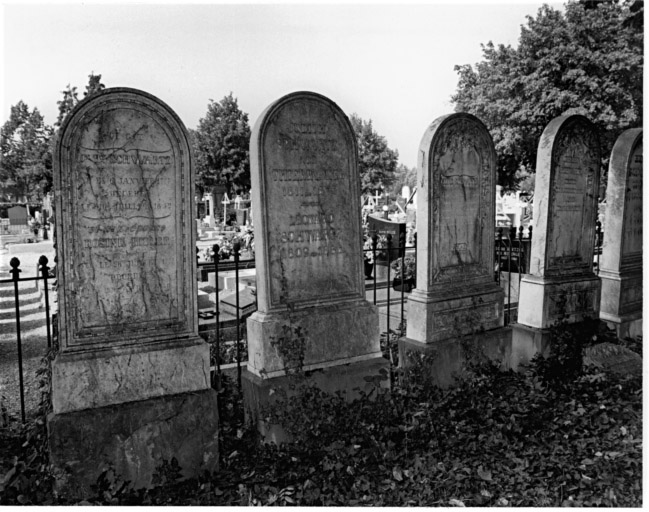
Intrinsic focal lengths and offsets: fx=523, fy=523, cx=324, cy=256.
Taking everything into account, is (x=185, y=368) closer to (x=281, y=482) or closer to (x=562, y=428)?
(x=281, y=482)

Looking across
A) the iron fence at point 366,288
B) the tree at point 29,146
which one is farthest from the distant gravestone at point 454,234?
the tree at point 29,146

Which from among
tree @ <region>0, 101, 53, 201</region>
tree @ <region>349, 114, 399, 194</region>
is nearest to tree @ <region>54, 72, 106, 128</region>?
tree @ <region>0, 101, 53, 201</region>

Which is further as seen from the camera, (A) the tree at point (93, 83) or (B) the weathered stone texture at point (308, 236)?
(A) the tree at point (93, 83)

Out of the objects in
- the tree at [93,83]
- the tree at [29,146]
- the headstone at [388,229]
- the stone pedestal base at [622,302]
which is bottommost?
the stone pedestal base at [622,302]

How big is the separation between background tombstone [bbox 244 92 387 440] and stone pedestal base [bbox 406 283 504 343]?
0.60 meters

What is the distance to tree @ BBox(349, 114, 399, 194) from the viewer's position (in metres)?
50.6

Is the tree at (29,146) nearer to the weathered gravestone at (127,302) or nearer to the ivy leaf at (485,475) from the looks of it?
the weathered gravestone at (127,302)

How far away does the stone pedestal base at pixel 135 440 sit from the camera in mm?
3242

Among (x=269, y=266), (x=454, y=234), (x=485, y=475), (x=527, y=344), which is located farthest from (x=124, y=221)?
(x=527, y=344)

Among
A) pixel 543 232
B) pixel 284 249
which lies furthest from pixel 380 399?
pixel 543 232

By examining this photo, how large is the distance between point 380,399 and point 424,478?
0.86m

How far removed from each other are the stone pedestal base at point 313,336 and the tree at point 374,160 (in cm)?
4607

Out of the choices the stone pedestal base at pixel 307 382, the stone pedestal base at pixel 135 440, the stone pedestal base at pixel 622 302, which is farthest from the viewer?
the stone pedestal base at pixel 622 302

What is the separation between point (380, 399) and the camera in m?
4.16
